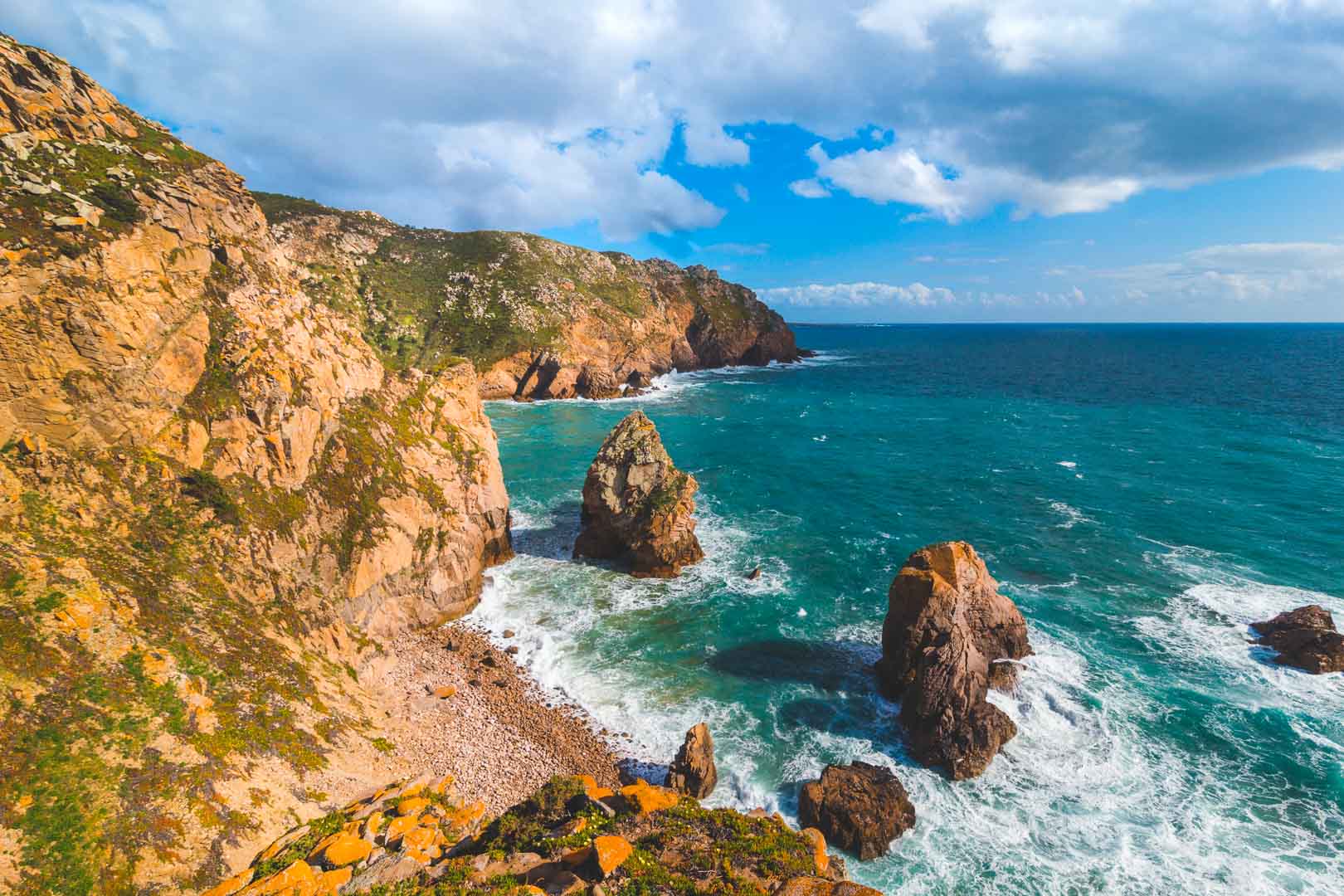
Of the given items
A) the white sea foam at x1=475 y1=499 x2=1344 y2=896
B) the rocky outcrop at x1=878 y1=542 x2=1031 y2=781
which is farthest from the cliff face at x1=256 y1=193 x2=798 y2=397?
the rocky outcrop at x1=878 y1=542 x2=1031 y2=781

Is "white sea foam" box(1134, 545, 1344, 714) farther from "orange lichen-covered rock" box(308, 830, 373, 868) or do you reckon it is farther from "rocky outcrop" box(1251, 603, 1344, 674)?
"orange lichen-covered rock" box(308, 830, 373, 868)

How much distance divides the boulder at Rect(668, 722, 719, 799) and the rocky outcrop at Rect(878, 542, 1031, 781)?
10260mm

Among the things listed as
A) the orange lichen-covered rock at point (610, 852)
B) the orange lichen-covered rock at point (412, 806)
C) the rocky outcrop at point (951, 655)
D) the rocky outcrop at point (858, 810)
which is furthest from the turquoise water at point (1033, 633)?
the orange lichen-covered rock at point (412, 806)

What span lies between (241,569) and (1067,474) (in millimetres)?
75626

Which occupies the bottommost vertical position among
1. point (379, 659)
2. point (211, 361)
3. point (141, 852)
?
point (379, 659)

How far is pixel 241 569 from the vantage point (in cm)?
2469

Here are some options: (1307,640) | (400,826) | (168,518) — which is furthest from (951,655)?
(168,518)

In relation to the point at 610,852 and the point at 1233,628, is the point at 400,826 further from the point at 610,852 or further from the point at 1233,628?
the point at 1233,628

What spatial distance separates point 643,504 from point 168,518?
27.2 m

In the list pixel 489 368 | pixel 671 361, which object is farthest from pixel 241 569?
pixel 671 361

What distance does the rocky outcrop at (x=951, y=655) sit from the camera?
25.8m

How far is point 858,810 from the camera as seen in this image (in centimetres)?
2231

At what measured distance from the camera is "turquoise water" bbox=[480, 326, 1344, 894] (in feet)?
73.4

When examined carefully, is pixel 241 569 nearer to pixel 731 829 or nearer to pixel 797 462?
pixel 731 829
